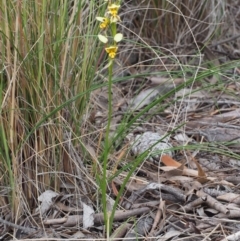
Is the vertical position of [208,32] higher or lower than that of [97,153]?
lower

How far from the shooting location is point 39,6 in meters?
2.08

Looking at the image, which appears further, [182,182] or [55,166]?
[182,182]

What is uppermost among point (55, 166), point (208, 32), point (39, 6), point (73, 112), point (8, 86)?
point (39, 6)

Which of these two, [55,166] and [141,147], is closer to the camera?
[55,166]

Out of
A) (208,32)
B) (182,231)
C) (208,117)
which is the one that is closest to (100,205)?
(182,231)

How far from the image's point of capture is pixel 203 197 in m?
2.10

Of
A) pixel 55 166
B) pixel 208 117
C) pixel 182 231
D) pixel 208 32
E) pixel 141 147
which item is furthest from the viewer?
pixel 208 32

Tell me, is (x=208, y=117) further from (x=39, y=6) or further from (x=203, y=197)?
(x=39, y=6)

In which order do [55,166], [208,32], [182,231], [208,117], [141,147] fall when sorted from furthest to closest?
[208,32], [208,117], [141,147], [55,166], [182,231]

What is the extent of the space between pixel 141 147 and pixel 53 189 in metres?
0.46

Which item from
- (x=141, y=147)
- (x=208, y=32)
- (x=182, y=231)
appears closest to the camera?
(x=182, y=231)

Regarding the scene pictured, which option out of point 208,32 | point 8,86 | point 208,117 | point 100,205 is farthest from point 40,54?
point 208,32

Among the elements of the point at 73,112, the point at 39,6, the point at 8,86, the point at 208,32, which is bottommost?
the point at 208,32

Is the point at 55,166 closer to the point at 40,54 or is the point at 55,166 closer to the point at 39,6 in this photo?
the point at 40,54
